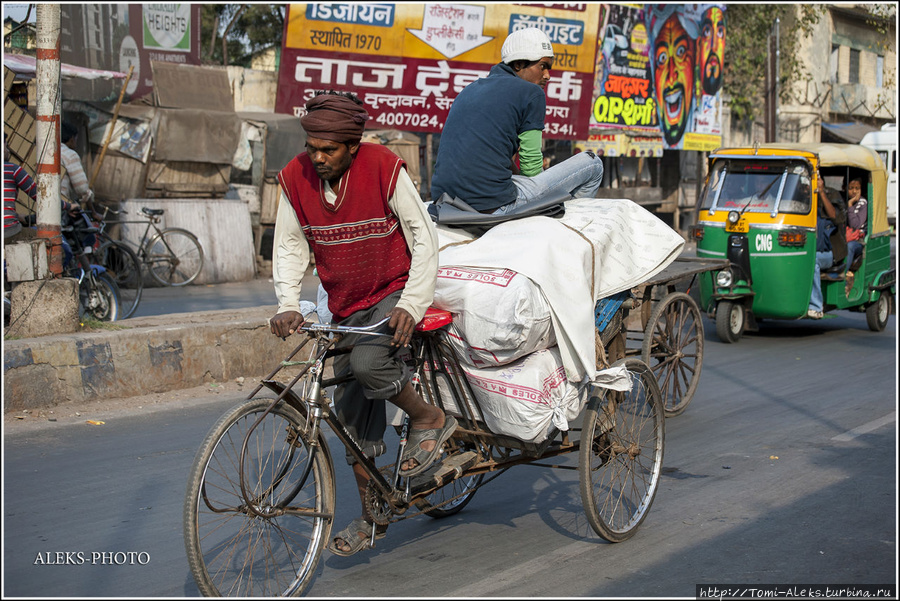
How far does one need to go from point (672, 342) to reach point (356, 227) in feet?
12.1

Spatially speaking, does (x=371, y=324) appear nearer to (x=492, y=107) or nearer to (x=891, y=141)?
(x=492, y=107)

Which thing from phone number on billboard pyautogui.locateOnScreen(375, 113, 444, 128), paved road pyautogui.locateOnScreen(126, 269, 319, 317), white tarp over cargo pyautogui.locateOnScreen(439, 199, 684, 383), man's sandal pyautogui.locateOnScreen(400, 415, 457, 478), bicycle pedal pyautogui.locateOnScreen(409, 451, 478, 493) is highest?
phone number on billboard pyautogui.locateOnScreen(375, 113, 444, 128)

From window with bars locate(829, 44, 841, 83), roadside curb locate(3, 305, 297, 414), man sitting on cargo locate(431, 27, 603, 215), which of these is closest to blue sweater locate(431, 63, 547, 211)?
man sitting on cargo locate(431, 27, 603, 215)

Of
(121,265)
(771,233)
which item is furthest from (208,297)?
(771,233)

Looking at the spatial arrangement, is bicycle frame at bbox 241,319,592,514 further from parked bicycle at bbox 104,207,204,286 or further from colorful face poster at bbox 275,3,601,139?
colorful face poster at bbox 275,3,601,139

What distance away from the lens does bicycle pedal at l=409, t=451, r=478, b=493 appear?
392 cm

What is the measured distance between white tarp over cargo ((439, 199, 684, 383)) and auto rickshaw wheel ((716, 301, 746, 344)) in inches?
219

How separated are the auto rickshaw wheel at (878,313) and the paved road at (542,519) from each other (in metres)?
4.50

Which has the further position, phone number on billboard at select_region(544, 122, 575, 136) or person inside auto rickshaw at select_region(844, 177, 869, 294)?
phone number on billboard at select_region(544, 122, 575, 136)

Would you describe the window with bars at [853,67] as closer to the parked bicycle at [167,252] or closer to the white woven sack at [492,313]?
the parked bicycle at [167,252]

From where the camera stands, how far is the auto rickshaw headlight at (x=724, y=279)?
9.88 meters

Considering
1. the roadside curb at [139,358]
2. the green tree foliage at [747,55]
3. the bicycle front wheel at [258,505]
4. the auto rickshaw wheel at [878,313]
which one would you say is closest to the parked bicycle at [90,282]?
the roadside curb at [139,358]

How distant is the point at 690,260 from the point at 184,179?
8.84m

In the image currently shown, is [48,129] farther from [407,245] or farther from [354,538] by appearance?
[354,538]
